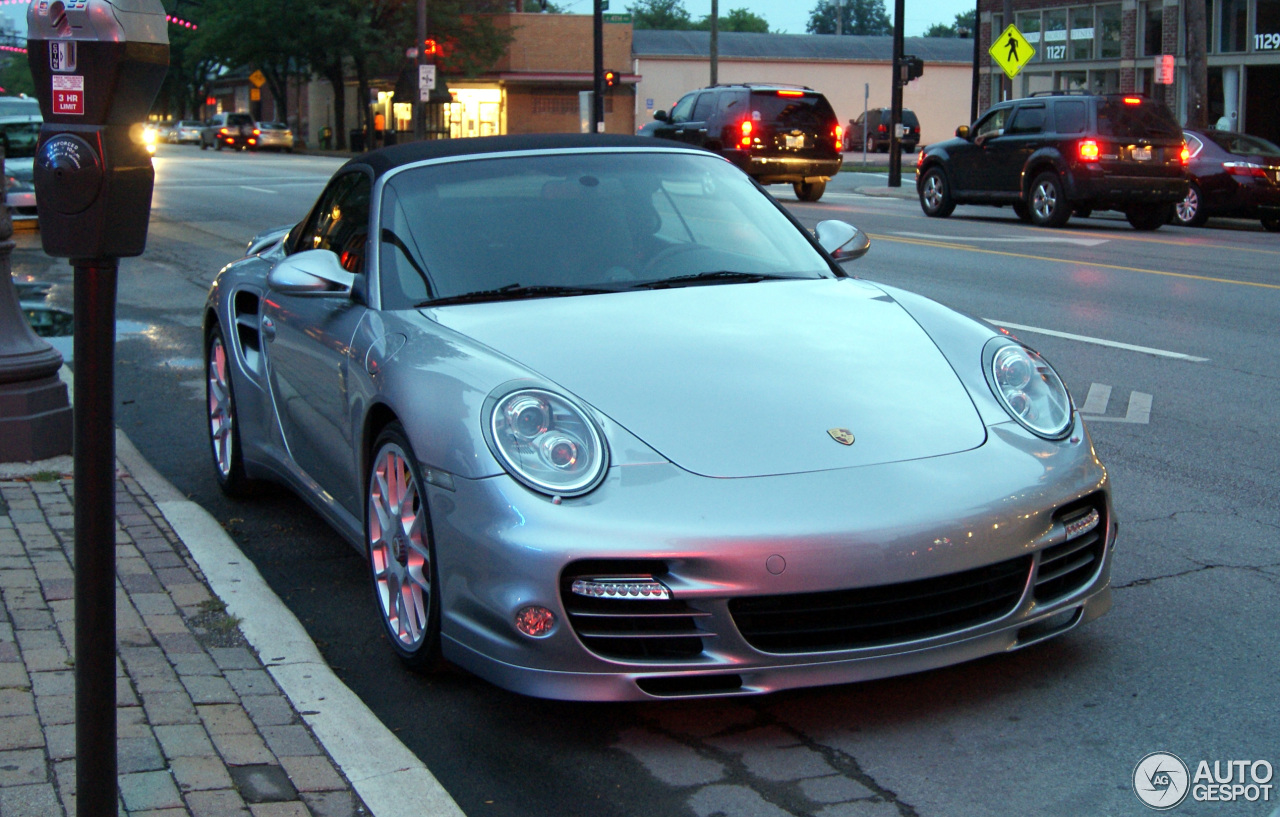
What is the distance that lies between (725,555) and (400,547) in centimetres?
107

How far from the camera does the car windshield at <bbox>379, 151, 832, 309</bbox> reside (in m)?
4.43

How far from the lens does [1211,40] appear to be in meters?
35.0

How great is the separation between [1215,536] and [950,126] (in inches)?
2850

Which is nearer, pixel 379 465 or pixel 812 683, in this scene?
pixel 812 683

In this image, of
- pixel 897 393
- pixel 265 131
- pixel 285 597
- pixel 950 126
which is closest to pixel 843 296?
pixel 897 393

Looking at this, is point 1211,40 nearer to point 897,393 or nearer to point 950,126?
point 897,393

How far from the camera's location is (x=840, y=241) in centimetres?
520

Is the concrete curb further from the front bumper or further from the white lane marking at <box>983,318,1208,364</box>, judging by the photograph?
the white lane marking at <box>983,318,1208,364</box>

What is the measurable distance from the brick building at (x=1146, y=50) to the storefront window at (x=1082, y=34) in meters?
0.03

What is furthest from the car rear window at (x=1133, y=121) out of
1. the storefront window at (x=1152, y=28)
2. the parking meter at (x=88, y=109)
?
the storefront window at (x=1152, y=28)

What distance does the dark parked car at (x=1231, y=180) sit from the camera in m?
19.4

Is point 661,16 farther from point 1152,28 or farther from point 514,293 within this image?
point 514,293

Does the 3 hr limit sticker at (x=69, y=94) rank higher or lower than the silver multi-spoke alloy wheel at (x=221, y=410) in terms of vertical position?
higher

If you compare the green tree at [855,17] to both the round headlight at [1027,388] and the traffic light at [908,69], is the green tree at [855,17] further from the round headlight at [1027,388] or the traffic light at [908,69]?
the round headlight at [1027,388]
